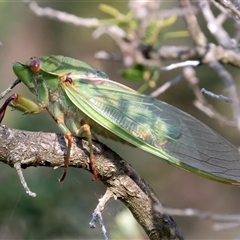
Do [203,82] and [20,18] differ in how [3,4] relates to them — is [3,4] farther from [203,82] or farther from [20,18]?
[203,82]

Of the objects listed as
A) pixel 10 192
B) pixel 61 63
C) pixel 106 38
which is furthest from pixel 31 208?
pixel 106 38

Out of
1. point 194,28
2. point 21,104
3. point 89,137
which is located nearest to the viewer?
point 89,137

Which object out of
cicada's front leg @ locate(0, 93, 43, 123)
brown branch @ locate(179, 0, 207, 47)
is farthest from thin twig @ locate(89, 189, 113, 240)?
brown branch @ locate(179, 0, 207, 47)

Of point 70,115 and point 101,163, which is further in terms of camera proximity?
point 70,115

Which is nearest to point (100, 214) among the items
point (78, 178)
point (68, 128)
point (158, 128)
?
point (68, 128)

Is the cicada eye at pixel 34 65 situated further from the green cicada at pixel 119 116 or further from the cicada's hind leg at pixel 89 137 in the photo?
the cicada's hind leg at pixel 89 137

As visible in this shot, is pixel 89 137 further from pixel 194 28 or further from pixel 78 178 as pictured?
pixel 78 178

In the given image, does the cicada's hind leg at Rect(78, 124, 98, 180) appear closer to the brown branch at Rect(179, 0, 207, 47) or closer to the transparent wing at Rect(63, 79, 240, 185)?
the transparent wing at Rect(63, 79, 240, 185)

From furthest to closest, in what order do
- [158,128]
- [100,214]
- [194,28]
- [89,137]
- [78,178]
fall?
[78,178]
[194,28]
[158,128]
[89,137]
[100,214]
